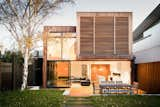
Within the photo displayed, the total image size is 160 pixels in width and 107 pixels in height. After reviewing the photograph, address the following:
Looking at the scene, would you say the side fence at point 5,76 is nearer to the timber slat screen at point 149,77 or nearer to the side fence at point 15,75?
the side fence at point 15,75

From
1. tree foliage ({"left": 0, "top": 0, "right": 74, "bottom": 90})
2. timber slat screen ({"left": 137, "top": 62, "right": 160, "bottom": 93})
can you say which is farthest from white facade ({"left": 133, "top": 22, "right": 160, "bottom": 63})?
tree foliage ({"left": 0, "top": 0, "right": 74, "bottom": 90})

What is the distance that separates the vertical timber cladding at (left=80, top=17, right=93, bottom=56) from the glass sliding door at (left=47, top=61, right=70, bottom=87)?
1.88 metres

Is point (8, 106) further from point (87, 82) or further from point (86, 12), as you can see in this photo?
point (87, 82)

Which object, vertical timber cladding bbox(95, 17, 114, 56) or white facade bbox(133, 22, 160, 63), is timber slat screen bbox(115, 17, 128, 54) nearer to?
vertical timber cladding bbox(95, 17, 114, 56)

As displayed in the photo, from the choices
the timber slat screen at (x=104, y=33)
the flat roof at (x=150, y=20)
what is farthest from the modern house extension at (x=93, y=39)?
the flat roof at (x=150, y=20)

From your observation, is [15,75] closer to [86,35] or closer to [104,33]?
[86,35]

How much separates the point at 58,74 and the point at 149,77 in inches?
261

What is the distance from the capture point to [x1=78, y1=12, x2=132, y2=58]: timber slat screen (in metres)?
21.7

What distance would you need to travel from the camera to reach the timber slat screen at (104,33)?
21672mm

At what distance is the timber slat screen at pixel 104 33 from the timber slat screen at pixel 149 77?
5.26 ft

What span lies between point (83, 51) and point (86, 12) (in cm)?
259

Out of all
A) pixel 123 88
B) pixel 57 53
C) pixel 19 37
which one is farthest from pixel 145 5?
pixel 19 37

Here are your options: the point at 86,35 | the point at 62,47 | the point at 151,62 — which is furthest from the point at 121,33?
the point at 62,47

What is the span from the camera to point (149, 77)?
65.2 feet
